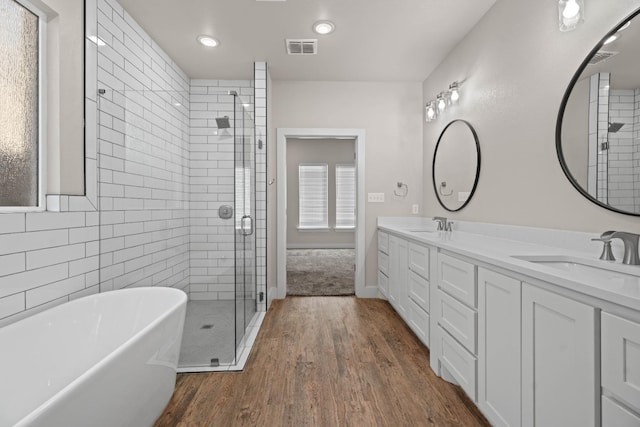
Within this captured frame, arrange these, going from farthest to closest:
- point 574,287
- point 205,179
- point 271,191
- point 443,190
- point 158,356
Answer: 1. point 271,191
2. point 443,190
3. point 205,179
4. point 158,356
5. point 574,287

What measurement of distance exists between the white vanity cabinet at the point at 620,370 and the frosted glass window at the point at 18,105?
239 cm

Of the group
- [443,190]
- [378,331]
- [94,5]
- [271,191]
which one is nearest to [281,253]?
[271,191]

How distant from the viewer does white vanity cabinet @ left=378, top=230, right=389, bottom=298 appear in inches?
132

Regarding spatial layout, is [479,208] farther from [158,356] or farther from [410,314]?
[158,356]

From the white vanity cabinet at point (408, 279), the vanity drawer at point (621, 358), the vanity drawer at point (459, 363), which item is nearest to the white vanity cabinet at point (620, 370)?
the vanity drawer at point (621, 358)

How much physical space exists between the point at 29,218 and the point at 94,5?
1.47 m

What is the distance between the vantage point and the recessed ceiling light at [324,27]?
2.53 meters

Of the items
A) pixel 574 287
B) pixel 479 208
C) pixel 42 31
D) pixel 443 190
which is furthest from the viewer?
pixel 443 190

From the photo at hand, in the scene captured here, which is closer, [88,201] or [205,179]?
[88,201]

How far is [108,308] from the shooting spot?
1.70m

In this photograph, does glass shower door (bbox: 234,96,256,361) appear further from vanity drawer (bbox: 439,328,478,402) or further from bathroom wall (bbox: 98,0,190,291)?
vanity drawer (bbox: 439,328,478,402)

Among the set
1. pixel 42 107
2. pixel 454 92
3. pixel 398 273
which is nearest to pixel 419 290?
pixel 398 273

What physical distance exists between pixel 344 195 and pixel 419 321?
5473 mm

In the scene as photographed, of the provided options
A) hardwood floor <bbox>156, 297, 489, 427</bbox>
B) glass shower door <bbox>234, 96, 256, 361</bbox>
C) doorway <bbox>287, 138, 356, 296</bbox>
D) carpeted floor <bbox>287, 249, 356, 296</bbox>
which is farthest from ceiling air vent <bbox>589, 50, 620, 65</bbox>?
doorway <bbox>287, 138, 356, 296</bbox>
